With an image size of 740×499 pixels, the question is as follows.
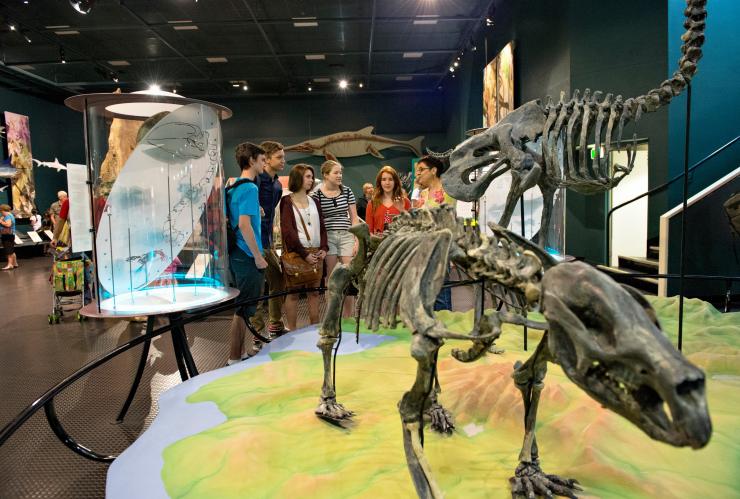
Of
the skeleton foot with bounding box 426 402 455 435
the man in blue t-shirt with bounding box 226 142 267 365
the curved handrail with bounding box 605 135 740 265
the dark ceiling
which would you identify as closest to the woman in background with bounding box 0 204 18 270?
the dark ceiling

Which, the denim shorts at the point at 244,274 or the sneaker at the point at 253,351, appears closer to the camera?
the denim shorts at the point at 244,274

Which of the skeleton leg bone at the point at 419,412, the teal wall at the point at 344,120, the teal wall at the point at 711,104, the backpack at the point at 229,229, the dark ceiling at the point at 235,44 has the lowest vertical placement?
the skeleton leg bone at the point at 419,412

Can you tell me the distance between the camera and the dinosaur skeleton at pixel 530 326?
1170 mm

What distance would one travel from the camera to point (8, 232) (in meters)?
11.5

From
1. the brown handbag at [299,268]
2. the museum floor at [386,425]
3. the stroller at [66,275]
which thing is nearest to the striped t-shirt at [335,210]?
the brown handbag at [299,268]

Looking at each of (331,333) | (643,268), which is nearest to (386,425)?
(331,333)

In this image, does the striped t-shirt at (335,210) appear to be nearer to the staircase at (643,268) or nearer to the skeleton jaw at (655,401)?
the staircase at (643,268)

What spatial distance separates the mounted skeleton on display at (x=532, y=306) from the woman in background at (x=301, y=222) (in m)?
1.61

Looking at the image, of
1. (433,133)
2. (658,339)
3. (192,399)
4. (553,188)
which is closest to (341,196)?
(553,188)

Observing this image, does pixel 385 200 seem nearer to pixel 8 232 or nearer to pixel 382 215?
pixel 382 215

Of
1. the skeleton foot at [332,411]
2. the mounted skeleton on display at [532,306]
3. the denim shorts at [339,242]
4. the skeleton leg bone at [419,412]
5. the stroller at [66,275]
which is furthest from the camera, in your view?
the stroller at [66,275]

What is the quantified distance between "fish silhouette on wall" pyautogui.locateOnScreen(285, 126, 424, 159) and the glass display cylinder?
33.3 ft

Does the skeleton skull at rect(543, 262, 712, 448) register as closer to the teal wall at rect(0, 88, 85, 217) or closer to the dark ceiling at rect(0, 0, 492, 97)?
the dark ceiling at rect(0, 0, 492, 97)

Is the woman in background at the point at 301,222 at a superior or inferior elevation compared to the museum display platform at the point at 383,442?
superior
